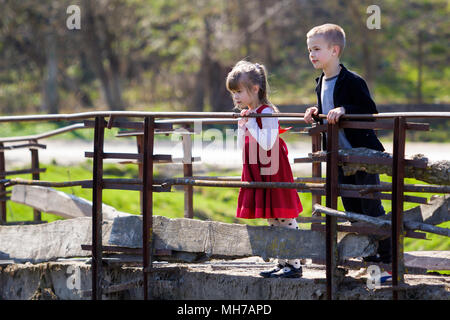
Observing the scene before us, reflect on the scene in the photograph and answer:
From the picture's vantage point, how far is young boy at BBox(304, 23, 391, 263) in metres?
5.27

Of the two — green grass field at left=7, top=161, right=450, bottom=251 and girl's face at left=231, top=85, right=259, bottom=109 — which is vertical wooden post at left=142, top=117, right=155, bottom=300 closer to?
girl's face at left=231, top=85, right=259, bottom=109

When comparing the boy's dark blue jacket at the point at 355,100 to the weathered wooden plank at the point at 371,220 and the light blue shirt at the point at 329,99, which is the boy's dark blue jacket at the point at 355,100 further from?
the weathered wooden plank at the point at 371,220

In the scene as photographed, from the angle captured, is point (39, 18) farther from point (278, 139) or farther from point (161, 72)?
point (278, 139)

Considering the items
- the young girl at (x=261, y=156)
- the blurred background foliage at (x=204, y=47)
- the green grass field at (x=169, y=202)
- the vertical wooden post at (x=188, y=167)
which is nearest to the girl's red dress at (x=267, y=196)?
the young girl at (x=261, y=156)

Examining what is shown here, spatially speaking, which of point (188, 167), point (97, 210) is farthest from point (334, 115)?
point (188, 167)

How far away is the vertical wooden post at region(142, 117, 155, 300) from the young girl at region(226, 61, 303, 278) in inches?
24.7

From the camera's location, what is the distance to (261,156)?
220 inches

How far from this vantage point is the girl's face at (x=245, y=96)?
5613 mm

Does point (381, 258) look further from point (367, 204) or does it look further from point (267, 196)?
point (267, 196)

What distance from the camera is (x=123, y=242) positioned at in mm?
5980

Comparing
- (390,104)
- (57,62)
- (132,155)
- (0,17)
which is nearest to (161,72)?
(57,62)

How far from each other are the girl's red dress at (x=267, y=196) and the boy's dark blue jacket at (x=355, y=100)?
516 millimetres

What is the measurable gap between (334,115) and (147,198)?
150 cm

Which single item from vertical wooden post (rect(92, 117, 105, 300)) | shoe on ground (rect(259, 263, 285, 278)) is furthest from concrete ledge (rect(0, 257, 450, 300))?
Answer: vertical wooden post (rect(92, 117, 105, 300))
